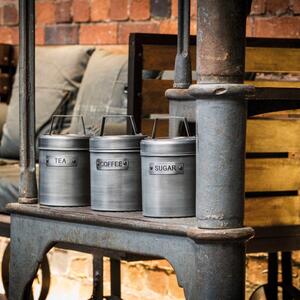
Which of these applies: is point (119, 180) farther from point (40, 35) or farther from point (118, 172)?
point (40, 35)

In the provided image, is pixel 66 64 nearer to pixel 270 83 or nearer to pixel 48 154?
pixel 270 83

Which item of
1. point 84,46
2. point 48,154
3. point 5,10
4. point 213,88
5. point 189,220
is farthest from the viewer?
point 5,10

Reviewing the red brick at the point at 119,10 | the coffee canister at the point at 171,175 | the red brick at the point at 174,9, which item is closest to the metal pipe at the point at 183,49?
the coffee canister at the point at 171,175

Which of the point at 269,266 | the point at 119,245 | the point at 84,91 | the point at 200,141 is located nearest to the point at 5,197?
the point at 84,91

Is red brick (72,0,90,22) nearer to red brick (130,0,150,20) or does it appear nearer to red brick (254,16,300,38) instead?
red brick (130,0,150,20)

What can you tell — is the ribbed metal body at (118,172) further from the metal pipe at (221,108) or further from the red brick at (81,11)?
the red brick at (81,11)

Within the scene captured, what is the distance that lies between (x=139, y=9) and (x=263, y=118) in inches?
60.3

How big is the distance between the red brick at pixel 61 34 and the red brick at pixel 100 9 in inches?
5.4

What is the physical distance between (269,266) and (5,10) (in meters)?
2.18

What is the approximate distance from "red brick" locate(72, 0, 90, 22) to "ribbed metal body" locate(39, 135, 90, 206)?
84.1 inches

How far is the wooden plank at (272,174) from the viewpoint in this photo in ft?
9.58

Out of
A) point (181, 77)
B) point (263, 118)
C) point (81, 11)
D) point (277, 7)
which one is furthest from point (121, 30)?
point (181, 77)

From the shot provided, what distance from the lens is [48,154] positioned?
2547mm

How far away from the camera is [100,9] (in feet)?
14.9
